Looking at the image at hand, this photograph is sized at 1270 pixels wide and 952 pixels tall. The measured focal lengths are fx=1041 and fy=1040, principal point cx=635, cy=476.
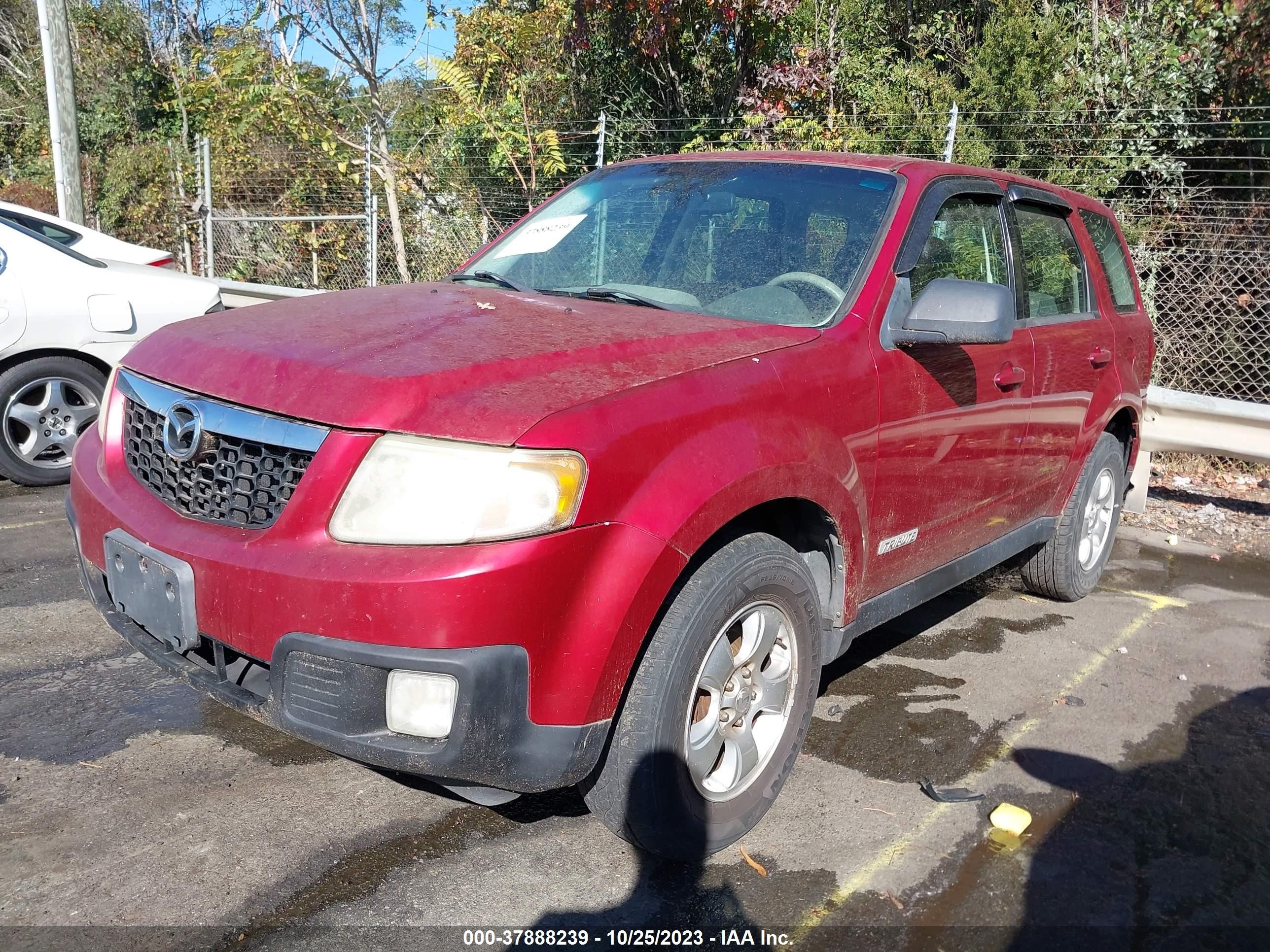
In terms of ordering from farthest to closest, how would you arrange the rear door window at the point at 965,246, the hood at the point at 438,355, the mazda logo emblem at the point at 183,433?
1. the rear door window at the point at 965,246
2. the mazda logo emblem at the point at 183,433
3. the hood at the point at 438,355

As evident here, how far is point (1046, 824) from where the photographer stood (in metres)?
3.07

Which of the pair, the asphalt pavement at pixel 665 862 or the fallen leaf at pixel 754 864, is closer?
the asphalt pavement at pixel 665 862

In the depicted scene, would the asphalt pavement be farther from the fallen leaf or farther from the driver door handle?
the driver door handle

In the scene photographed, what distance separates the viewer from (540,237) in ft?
12.8

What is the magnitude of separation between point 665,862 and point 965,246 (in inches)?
92.9

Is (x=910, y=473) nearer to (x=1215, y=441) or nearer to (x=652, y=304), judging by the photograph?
(x=652, y=304)

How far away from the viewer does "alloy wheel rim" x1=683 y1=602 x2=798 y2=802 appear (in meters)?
2.66

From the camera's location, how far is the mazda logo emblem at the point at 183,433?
8.25ft

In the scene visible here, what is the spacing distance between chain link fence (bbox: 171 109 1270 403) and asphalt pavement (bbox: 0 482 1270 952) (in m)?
4.86

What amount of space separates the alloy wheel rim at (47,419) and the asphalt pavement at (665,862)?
7.27 ft

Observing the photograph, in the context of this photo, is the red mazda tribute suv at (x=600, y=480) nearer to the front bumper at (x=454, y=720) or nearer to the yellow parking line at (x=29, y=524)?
the front bumper at (x=454, y=720)

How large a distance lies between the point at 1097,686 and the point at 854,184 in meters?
2.23

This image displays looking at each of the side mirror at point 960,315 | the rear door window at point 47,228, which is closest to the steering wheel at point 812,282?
the side mirror at point 960,315

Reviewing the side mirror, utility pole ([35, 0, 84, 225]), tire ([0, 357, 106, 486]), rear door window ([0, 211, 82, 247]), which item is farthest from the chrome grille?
utility pole ([35, 0, 84, 225])
